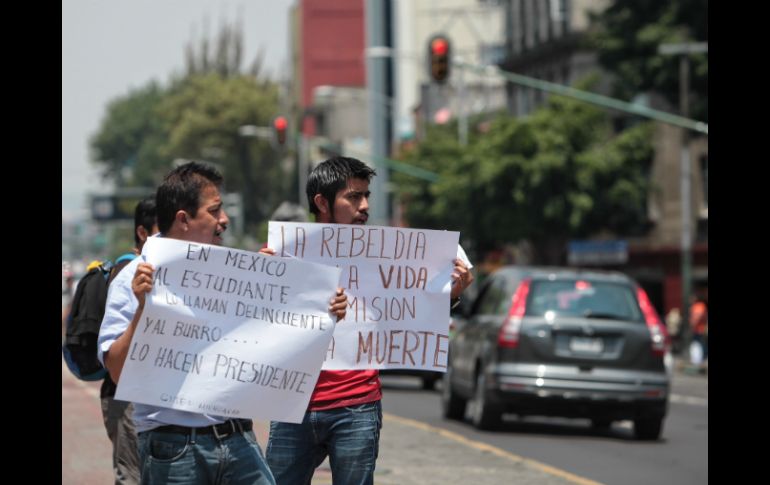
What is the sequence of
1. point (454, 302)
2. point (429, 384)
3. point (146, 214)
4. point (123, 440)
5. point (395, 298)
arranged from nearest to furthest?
1. point (395, 298)
2. point (454, 302)
3. point (123, 440)
4. point (146, 214)
5. point (429, 384)

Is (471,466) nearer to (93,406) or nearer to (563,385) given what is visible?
(563,385)

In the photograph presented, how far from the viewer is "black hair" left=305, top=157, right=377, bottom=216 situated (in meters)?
6.68

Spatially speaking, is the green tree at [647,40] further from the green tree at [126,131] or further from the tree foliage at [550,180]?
the green tree at [126,131]

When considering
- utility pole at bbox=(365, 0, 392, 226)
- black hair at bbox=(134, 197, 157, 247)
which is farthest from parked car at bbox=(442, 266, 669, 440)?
utility pole at bbox=(365, 0, 392, 226)

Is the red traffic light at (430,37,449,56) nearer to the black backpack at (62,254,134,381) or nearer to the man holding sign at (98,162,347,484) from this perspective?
the black backpack at (62,254,134,381)

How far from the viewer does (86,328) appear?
24.2 ft

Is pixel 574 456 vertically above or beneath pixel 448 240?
beneath

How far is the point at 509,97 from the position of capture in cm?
6606

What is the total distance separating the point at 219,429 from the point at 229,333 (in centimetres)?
35

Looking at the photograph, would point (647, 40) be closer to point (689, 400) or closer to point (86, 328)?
point (689, 400)

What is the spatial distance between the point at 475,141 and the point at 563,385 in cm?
3540

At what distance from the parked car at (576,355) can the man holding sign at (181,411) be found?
1039 cm

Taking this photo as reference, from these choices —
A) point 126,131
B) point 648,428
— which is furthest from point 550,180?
point 126,131
